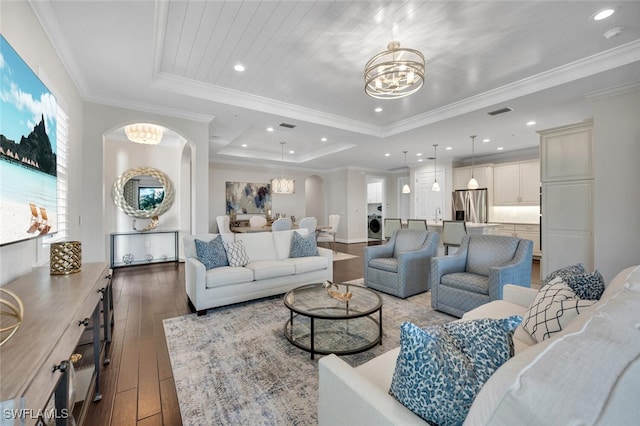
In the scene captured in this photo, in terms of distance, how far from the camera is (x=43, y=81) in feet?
7.09

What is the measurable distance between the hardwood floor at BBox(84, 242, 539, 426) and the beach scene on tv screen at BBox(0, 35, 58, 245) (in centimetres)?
114

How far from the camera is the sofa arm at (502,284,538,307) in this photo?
2113 millimetres

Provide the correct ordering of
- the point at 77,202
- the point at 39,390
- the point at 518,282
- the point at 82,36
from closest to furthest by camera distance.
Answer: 1. the point at 39,390
2. the point at 82,36
3. the point at 518,282
4. the point at 77,202

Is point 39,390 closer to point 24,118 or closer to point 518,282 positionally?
point 24,118

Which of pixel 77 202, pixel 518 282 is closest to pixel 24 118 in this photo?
pixel 77 202

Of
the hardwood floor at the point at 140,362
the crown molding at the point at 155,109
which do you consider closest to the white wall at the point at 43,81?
the crown molding at the point at 155,109

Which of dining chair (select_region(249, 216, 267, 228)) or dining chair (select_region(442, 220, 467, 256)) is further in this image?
dining chair (select_region(249, 216, 267, 228))

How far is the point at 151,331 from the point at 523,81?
5.24 m

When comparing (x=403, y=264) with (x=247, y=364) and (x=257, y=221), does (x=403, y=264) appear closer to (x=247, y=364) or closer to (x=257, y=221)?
(x=247, y=364)

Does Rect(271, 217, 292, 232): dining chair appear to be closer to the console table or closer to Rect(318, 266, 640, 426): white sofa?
the console table

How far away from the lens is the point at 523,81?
11.5ft

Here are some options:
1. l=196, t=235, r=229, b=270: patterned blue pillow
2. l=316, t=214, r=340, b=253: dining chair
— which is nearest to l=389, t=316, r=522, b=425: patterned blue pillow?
l=196, t=235, r=229, b=270: patterned blue pillow

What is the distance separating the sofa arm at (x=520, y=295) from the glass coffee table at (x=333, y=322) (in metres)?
1.03

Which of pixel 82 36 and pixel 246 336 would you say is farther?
pixel 246 336
